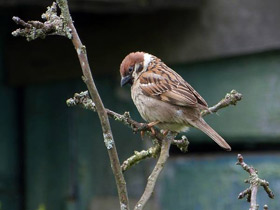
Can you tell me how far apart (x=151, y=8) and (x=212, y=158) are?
3.00 ft

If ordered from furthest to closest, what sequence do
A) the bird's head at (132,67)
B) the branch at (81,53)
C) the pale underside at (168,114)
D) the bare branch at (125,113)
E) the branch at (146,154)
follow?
the bird's head at (132,67) → the pale underside at (168,114) → the branch at (146,154) → the bare branch at (125,113) → the branch at (81,53)

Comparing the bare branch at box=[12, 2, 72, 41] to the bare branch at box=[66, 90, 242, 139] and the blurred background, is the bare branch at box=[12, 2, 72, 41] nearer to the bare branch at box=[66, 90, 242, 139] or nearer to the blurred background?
the bare branch at box=[66, 90, 242, 139]

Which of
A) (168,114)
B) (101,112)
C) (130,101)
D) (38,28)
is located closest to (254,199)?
(101,112)

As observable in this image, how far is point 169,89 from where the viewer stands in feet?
9.55

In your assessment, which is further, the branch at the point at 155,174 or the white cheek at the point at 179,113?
the white cheek at the point at 179,113

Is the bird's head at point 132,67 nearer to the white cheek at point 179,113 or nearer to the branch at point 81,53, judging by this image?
the white cheek at point 179,113

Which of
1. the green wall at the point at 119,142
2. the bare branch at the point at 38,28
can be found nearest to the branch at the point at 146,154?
the bare branch at the point at 38,28

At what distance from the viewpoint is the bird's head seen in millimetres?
3002

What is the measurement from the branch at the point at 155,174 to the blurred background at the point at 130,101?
6.08 feet

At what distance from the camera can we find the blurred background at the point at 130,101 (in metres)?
3.77

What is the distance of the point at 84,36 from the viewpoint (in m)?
4.41

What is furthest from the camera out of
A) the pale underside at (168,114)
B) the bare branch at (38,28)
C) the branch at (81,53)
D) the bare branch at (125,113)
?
the pale underside at (168,114)

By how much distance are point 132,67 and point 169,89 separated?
0.70 feet

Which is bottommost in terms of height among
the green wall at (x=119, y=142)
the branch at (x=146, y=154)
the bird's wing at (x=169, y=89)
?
the branch at (x=146, y=154)
